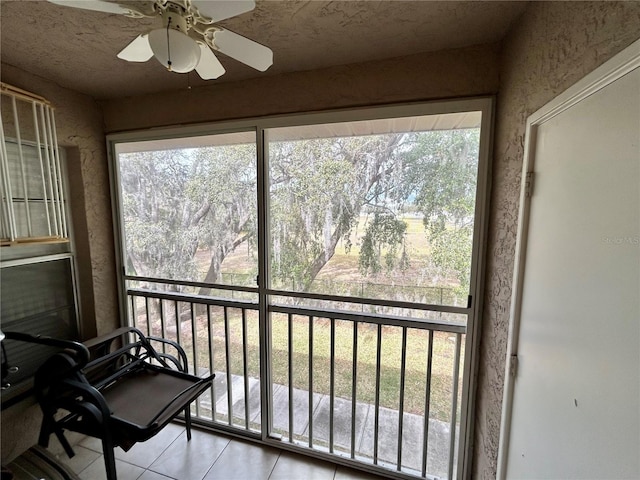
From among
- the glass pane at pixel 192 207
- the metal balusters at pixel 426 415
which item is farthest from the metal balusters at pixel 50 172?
the metal balusters at pixel 426 415

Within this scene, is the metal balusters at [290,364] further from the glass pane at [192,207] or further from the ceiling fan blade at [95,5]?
the ceiling fan blade at [95,5]

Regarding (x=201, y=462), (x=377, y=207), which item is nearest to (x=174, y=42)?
(x=377, y=207)

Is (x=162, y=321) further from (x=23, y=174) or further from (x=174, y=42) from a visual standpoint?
(x=174, y=42)

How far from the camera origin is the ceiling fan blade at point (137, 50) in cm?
94

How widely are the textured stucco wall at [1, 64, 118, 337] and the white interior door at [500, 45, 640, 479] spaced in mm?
2734

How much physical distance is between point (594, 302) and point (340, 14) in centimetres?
138

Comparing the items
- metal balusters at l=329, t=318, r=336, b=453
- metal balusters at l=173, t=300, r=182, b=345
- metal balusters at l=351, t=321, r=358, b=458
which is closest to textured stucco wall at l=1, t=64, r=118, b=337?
metal balusters at l=173, t=300, r=182, b=345

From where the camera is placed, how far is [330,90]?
1611 millimetres

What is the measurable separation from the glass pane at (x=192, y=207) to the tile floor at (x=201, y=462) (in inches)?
43.5

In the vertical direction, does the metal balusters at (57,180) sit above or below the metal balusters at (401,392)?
above

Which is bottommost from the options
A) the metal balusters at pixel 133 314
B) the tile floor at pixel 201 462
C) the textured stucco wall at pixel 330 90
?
the tile floor at pixel 201 462

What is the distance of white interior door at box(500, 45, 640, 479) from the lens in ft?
2.03

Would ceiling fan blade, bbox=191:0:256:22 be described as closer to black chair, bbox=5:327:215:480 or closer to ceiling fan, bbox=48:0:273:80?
ceiling fan, bbox=48:0:273:80

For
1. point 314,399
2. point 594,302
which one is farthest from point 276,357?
point 594,302
